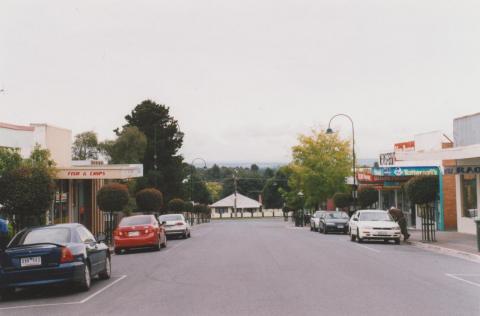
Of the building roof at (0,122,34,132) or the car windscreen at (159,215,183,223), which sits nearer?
the building roof at (0,122,34,132)

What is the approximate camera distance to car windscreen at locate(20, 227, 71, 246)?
13387mm

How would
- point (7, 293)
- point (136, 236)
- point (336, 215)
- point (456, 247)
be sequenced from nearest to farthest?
point (7, 293) → point (456, 247) → point (136, 236) → point (336, 215)

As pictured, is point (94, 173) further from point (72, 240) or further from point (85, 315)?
point (85, 315)

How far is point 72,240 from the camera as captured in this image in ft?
44.3

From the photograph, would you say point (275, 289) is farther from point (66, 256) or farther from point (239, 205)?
point (239, 205)

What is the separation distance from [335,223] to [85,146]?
159 ft

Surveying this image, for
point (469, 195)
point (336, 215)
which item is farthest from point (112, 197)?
point (469, 195)

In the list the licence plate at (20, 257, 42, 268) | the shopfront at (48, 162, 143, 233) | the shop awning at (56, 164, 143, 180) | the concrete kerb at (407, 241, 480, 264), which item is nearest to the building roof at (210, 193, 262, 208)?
the shopfront at (48, 162, 143, 233)

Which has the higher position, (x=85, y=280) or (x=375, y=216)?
(x=375, y=216)

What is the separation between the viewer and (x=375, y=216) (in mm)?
29797

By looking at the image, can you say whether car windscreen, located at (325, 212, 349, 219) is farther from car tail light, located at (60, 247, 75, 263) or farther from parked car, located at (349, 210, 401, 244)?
car tail light, located at (60, 247, 75, 263)

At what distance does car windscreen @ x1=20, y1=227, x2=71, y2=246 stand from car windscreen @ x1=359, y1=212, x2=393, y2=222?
18444 millimetres

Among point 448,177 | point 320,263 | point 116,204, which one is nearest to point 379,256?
point 320,263

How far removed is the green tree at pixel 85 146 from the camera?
8069 cm
